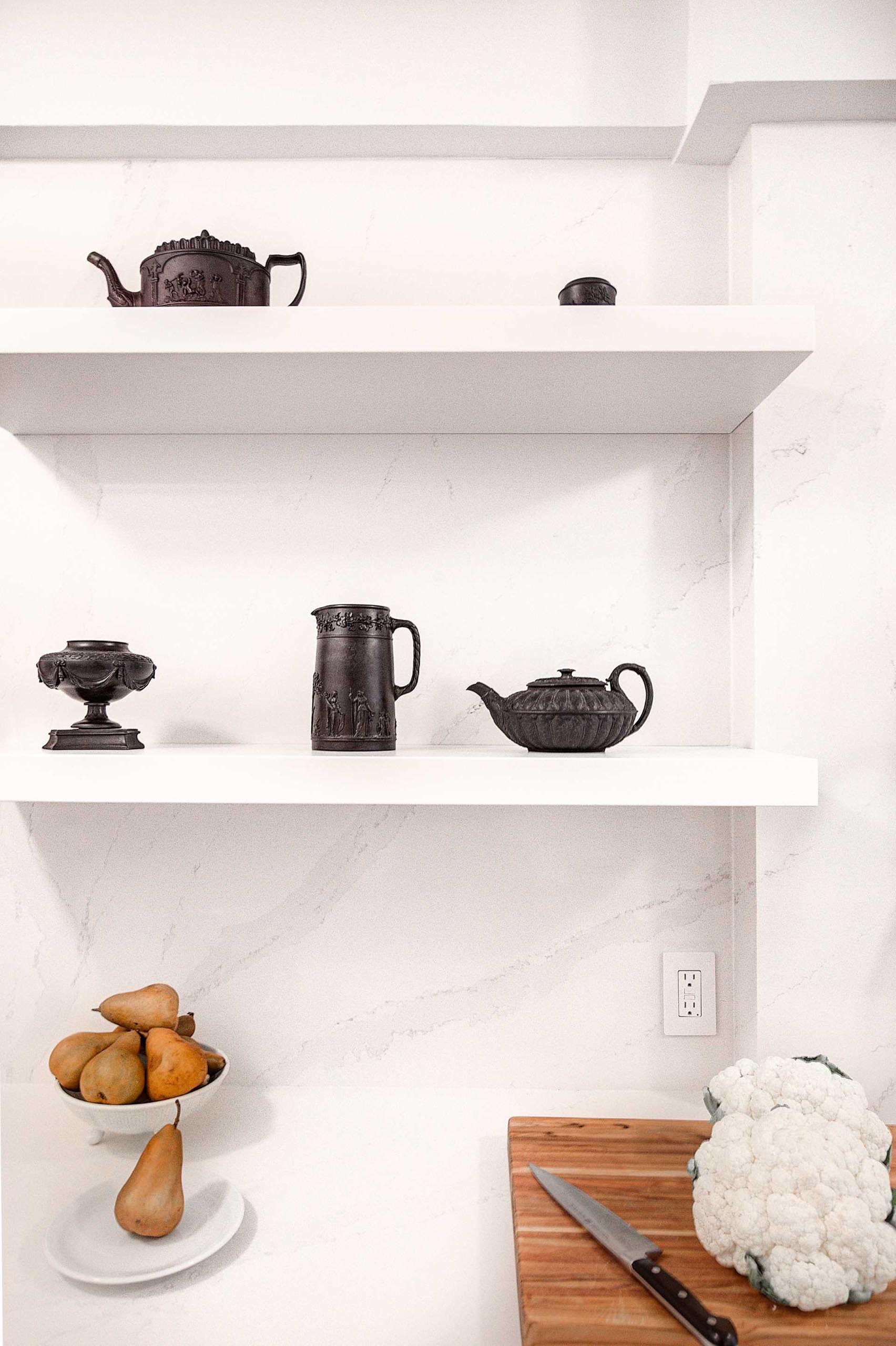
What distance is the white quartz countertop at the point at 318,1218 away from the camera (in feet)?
2.76

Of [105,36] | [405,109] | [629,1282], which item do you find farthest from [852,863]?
[105,36]

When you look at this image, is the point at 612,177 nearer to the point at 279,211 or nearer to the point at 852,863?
the point at 279,211

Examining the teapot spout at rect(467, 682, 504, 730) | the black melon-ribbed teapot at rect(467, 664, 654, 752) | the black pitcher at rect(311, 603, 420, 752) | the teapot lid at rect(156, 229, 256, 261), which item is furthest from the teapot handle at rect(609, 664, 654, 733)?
the teapot lid at rect(156, 229, 256, 261)

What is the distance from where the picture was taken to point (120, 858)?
4.02 ft

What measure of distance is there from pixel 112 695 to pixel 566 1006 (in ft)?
2.39

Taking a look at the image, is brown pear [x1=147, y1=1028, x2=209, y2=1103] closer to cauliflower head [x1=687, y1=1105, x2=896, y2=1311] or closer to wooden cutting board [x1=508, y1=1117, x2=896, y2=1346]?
wooden cutting board [x1=508, y1=1117, x2=896, y2=1346]

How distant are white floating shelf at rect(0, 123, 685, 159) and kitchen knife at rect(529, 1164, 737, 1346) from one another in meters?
1.29

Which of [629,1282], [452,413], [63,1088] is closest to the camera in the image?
[629,1282]

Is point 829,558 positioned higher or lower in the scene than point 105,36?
lower

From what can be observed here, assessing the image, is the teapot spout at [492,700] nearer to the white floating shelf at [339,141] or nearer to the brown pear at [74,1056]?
the brown pear at [74,1056]

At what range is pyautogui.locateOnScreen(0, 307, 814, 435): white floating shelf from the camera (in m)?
0.95

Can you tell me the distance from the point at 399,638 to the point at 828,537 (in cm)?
58

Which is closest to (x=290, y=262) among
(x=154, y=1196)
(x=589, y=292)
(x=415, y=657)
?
(x=589, y=292)

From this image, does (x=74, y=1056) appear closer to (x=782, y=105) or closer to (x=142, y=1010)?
(x=142, y=1010)
